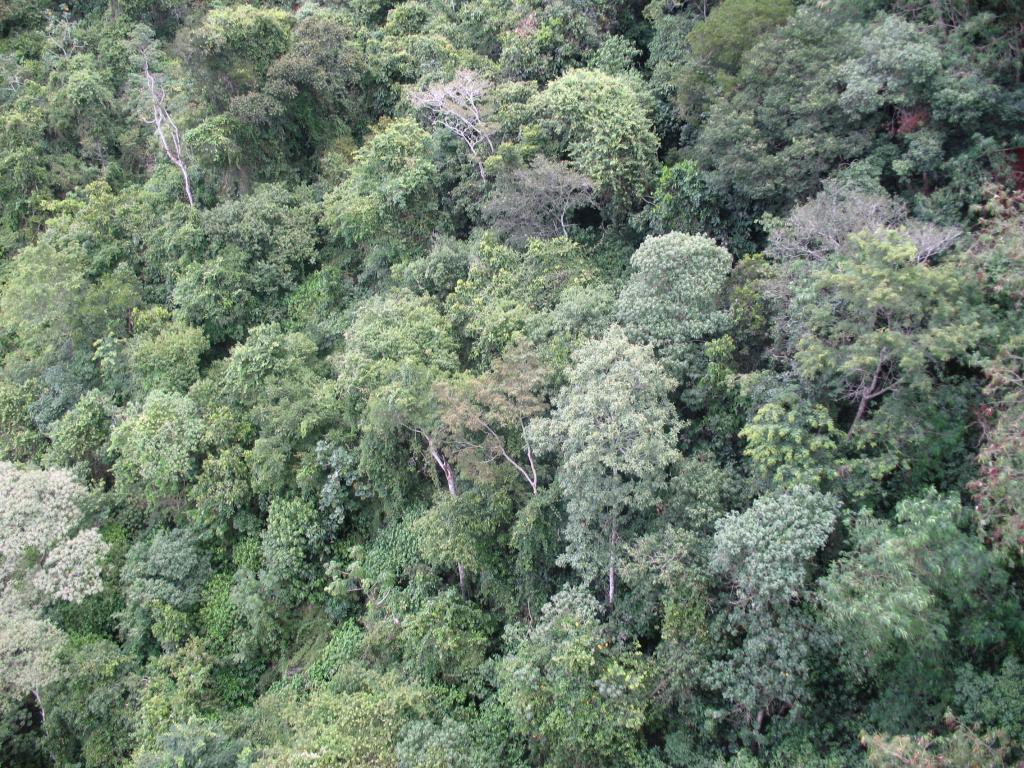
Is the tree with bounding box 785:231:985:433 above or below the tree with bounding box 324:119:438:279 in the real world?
below

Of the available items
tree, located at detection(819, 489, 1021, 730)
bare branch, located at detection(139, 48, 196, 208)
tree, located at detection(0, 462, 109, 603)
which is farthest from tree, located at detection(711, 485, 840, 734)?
bare branch, located at detection(139, 48, 196, 208)

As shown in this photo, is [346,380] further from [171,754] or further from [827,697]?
[827,697]

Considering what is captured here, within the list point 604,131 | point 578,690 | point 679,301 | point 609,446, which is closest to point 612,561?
point 609,446

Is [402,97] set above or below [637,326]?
above

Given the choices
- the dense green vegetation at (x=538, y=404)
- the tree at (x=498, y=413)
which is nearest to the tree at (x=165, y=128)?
the dense green vegetation at (x=538, y=404)

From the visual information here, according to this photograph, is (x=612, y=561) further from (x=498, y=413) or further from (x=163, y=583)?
(x=163, y=583)

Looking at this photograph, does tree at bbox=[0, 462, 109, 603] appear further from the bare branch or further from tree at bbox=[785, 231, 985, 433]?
tree at bbox=[785, 231, 985, 433]

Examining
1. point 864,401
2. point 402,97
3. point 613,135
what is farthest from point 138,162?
point 864,401
